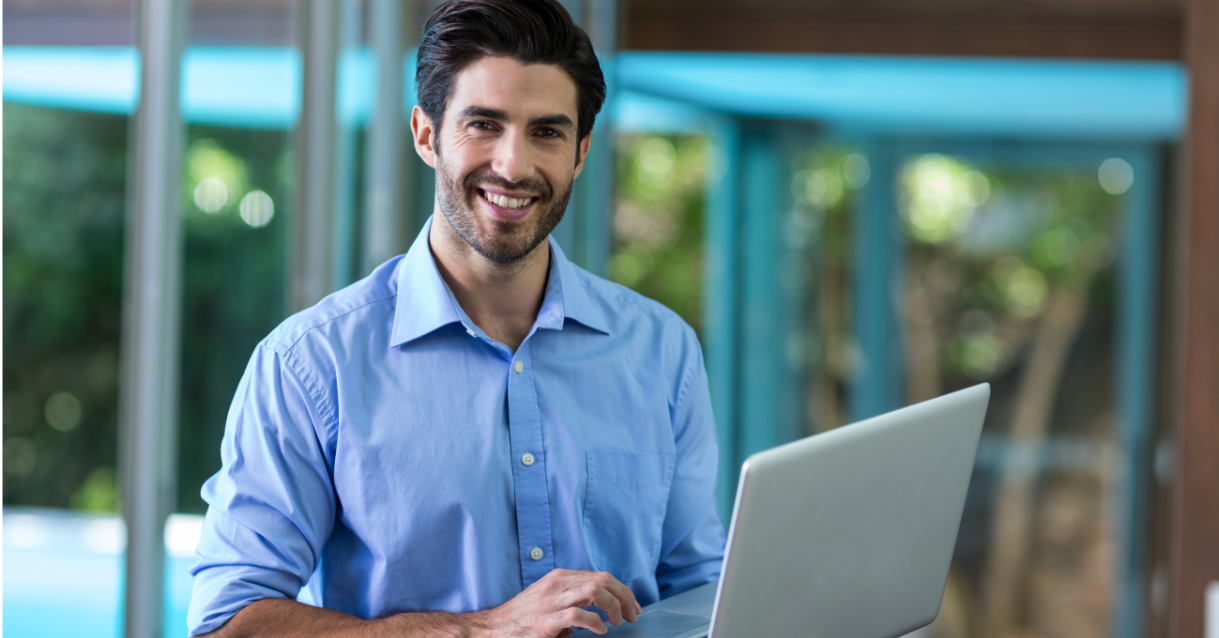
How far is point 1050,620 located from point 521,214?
Answer: 5073 mm

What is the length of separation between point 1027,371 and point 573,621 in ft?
16.6

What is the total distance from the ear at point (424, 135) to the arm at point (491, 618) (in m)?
0.55

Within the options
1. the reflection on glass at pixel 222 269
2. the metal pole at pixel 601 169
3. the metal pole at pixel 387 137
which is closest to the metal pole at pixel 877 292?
the metal pole at pixel 601 169

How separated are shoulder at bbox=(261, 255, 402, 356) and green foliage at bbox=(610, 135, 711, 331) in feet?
17.1

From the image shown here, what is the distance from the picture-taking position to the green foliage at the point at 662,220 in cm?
670

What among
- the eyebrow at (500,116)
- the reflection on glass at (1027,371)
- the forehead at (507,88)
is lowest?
the reflection on glass at (1027,371)

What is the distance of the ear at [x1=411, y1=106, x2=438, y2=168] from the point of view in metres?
1.39

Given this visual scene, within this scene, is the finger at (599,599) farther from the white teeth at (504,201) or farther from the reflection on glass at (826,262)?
the reflection on glass at (826,262)

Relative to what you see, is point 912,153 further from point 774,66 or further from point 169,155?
point 169,155

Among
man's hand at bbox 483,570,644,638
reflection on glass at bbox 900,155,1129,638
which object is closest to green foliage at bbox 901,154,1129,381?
reflection on glass at bbox 900,155,1129,638

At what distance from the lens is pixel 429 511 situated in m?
1.30

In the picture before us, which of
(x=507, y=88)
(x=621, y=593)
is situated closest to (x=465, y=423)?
(x=621, y=593)

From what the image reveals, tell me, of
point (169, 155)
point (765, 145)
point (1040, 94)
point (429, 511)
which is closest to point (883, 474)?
point (429, 511)

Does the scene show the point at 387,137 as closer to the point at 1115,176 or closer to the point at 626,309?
the point at 626,309
